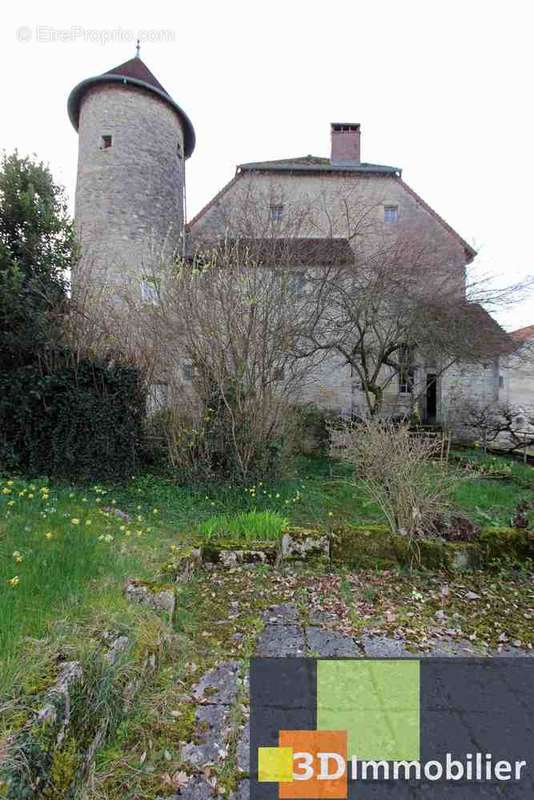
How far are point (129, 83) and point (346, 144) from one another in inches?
380

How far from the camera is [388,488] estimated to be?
4191 mm

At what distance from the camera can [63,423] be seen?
652cm

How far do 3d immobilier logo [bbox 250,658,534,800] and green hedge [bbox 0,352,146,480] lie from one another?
16.4ft

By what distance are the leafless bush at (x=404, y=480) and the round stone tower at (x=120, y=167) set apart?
11804 millimetres

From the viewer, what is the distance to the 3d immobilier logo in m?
1.67

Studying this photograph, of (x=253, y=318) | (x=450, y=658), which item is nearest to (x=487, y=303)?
(x=253, y=318)

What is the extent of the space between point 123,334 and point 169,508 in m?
3.38

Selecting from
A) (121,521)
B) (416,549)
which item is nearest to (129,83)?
(121,521)

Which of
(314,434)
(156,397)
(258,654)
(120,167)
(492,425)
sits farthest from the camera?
(120,167)

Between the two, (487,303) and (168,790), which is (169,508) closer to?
(168,790)

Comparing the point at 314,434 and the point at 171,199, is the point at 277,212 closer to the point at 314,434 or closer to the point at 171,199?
the point at 314,434

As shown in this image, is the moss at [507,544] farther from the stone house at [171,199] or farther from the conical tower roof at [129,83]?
the conical tower roof at [129,83]

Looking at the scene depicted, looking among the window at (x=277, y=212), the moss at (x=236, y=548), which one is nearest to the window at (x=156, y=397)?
the moss at (x=236, y=548)

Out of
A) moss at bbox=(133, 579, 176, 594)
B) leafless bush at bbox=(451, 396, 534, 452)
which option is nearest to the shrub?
leafless bush at bbox=(451, 396, 534, 452)
